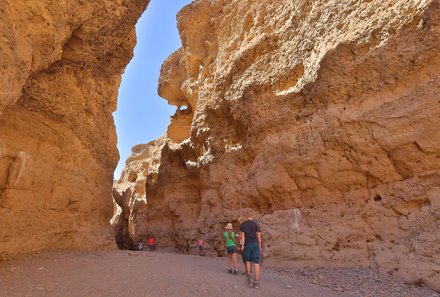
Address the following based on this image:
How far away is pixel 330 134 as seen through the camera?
9312 mm

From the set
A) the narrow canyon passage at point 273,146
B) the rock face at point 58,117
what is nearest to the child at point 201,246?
the narrow canyon passage at point 273,146

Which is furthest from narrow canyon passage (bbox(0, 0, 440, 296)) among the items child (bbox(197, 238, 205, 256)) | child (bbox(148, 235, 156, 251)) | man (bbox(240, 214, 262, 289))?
child (bbox(148, 235, 156, 251))

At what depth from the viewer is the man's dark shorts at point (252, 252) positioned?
604 cm

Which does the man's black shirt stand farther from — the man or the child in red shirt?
the child in red shirt

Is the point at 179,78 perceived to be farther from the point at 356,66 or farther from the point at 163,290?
the point at 163,290

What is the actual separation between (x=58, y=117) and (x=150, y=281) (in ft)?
20.5

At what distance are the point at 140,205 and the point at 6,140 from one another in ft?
46.3

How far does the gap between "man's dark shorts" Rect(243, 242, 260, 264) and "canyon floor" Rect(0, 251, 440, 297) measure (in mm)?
469

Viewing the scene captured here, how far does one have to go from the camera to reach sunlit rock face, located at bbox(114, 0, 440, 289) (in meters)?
7.62

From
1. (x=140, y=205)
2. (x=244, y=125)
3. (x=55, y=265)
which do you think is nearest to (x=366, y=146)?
(x=244, y=125)

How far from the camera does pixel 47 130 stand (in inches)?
362

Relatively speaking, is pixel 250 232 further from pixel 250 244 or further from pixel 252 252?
pixel 252 252

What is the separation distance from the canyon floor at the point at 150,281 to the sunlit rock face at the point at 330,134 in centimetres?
72

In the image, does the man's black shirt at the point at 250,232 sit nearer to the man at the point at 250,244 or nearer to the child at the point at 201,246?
the man at the point at 250,244
